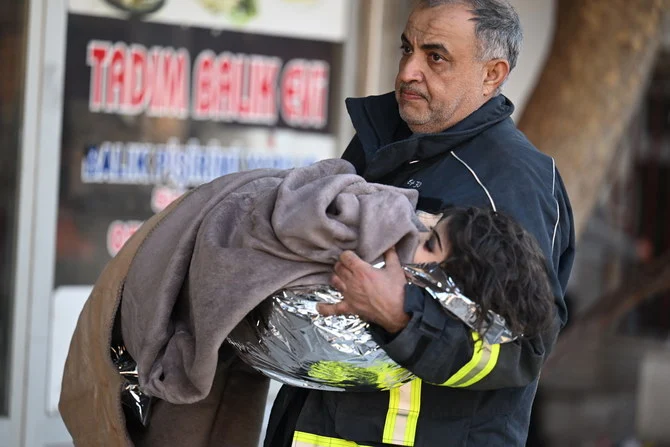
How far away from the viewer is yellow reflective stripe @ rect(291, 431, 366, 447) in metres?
2.31

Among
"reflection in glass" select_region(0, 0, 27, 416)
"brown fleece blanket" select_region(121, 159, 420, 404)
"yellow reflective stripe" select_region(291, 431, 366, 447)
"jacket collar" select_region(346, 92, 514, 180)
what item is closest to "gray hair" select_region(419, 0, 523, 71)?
"jacket collar" select_region(346, 92, 514, 180)

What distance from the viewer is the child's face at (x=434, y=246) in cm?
206

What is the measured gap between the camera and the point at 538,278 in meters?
2.04

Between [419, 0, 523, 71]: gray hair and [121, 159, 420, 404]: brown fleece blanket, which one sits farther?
[419, 0, 523, 71]: gray hair

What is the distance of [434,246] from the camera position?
208cm

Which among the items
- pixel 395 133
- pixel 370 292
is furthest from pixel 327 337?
pixel 395 133

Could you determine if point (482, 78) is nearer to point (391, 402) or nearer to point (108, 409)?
point (391, 402)

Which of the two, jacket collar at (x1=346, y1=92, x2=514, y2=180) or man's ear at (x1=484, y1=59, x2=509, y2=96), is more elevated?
man's ear at (x1=484, y1=59, x2=509, y2=96)

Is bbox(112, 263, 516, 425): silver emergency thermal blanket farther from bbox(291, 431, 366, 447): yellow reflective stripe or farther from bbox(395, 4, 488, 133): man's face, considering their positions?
bbox(395, 4, 488, 133): man's face

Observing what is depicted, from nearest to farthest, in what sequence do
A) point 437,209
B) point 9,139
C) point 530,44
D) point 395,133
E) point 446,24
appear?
point 437,209 < point 446,24 < point 395,133 < point 9,139 < point 530,44

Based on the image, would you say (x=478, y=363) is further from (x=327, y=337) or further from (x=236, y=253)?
(x=236, y=253)

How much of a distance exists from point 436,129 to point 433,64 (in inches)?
6.0

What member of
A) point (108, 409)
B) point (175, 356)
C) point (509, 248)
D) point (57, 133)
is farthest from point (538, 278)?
point (57, 133)

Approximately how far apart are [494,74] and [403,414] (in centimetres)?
82
